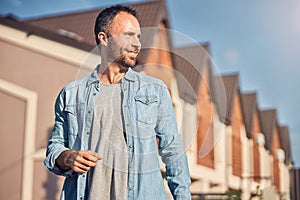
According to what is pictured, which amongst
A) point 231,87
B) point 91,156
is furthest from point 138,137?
point 231,87

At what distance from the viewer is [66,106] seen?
2.09 metres

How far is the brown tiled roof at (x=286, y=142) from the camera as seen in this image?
34500 millimetres

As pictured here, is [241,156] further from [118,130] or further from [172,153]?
[118,130]

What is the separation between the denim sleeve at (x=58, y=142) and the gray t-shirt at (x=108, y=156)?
130 mm

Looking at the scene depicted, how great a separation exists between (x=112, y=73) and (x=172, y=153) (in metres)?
0.38

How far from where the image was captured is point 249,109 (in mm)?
26328

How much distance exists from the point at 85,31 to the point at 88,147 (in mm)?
12513

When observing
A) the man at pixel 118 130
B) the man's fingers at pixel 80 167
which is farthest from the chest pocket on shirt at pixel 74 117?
the man's fingers at pixel 80 167

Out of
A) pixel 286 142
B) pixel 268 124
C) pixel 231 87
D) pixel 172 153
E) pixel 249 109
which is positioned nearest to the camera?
pixel 172 153

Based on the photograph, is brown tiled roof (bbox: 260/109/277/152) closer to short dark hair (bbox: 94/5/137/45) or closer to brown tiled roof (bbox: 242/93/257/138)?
brown tiled roof (bbox: 242/93/257/138)

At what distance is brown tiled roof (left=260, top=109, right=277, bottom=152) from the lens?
29547 millimetres

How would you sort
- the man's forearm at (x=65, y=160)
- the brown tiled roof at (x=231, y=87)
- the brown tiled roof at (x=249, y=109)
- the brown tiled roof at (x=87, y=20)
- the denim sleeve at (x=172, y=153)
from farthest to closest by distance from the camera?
1. the brown tiled roof at (x=249, y=109)
2. the brown tiled roof at (x=231, y=87)
3. the brown tiled roof at (x=87, y=20)
4. the denim sleeve at (x=172, y=153)
5. the man's forearm at (x=65, y=160)

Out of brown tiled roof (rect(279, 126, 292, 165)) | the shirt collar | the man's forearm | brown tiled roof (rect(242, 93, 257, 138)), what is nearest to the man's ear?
the shirt collar

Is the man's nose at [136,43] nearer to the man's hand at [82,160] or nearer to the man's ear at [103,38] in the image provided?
the man's ear at [103,38]
